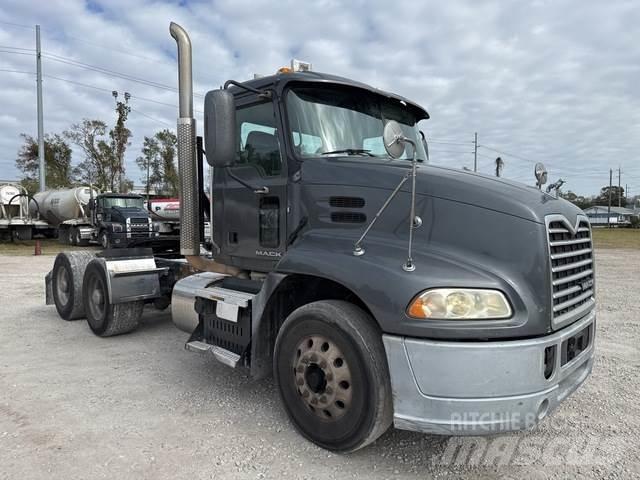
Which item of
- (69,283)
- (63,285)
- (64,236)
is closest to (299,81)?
(69,283)

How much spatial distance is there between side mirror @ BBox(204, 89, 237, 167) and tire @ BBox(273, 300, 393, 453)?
4.24ft

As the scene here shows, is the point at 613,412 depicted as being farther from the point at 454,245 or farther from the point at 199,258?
the point at 199,258

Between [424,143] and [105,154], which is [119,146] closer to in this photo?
[105,154]

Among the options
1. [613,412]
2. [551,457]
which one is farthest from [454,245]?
[613,412]

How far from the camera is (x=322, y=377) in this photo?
10.1ft

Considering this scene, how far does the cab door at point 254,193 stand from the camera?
3.74 metres

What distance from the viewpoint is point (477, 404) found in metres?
2.55

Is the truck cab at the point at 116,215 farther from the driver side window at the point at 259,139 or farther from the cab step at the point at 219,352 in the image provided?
the driver side window at the point at 259,139

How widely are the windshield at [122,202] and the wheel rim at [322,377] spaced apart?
18838 millimetres

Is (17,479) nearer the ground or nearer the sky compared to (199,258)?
nearer the ground

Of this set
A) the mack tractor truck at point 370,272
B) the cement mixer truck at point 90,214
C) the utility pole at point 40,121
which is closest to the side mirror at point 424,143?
the mack tractor truck at point 370,272

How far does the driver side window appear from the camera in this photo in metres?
3.74

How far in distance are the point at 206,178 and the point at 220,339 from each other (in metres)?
1.56

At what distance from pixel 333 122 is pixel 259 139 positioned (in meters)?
0.64
